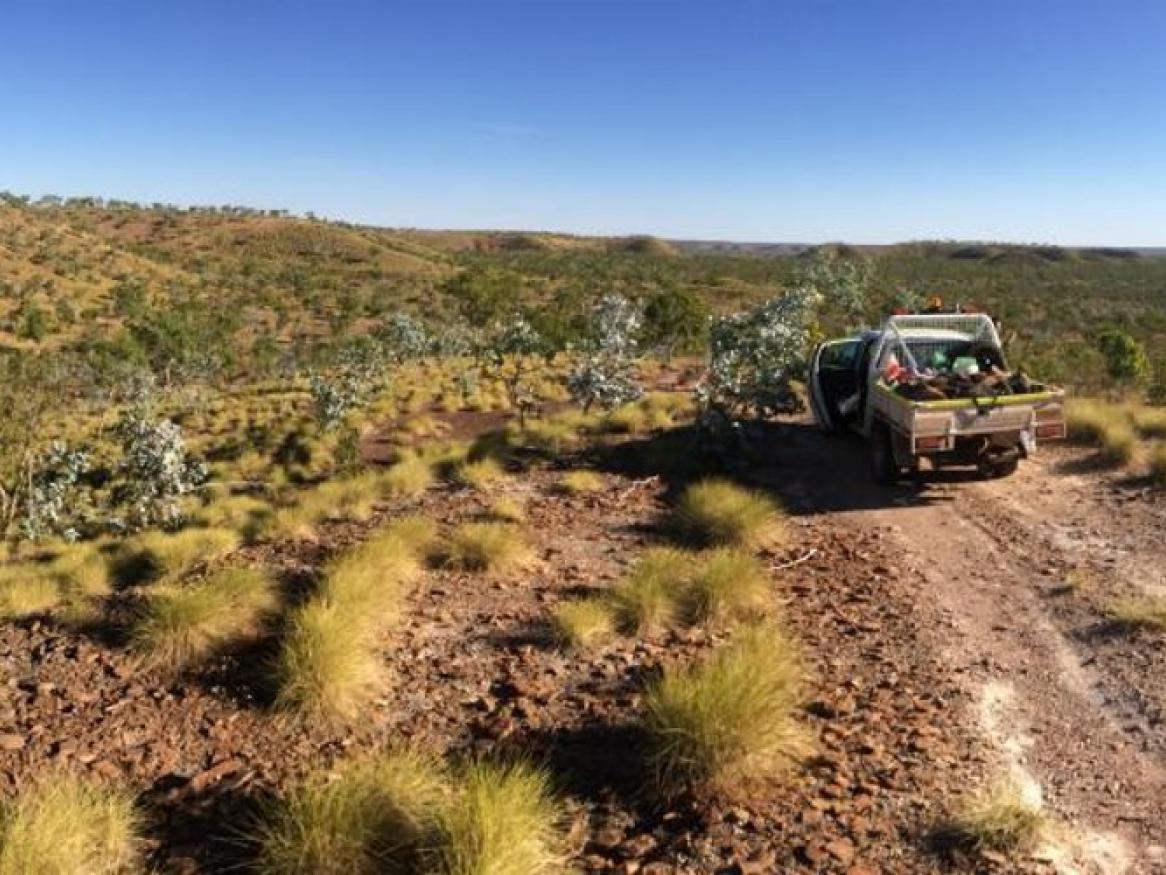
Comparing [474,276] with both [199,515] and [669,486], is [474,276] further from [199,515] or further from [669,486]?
[669,486]

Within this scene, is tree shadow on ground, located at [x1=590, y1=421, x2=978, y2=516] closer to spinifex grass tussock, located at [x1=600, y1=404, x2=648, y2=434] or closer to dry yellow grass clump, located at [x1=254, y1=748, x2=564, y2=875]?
spinifex grass tussock, located at [x1=600, y1=404, x2=648, y2=434]

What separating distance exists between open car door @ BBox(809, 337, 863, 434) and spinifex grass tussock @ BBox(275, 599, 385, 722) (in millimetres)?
8558

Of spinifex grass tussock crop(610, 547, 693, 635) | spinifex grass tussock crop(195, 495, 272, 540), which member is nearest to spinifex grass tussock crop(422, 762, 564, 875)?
spinifex grass tussock crop(610, 547, 693, 635)

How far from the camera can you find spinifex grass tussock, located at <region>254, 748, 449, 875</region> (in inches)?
174

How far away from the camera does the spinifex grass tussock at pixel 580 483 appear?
11367 mm

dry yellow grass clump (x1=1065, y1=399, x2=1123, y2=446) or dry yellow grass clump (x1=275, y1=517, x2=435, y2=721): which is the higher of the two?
dry yellow grass clump (x1=1065, y1=399, x2=1123, y2=446)

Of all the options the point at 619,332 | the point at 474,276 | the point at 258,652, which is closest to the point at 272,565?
the point at 258,652

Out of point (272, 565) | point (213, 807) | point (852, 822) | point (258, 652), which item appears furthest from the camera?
point (272, 565)

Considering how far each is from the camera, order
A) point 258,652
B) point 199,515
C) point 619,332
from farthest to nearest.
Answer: point 619,332 < point 199,515 < point 258,652

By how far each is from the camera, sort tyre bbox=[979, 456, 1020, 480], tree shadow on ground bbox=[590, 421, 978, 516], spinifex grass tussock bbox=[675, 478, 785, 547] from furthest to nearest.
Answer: tyre bbox=[979, 456, 1020, 480]
tree shadow on ground bbox=[590, 421, 978, 516]
spinifex grass tussock bbox=[675, 478, 785, 547]

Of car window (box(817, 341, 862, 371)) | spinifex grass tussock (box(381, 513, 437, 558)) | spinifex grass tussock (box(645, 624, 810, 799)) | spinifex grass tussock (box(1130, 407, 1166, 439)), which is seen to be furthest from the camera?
car window (box(817, 341, 862, 371))

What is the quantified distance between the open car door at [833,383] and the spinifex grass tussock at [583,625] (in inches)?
277

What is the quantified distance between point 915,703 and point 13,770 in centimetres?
531

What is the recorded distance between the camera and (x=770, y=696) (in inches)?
206
